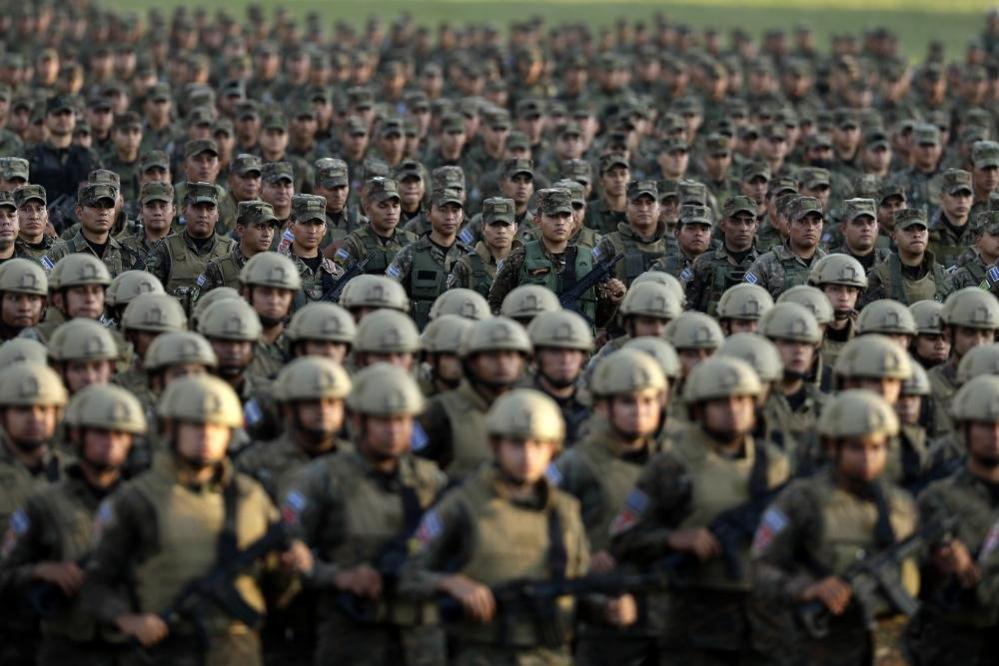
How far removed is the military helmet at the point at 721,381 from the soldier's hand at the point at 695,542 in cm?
73

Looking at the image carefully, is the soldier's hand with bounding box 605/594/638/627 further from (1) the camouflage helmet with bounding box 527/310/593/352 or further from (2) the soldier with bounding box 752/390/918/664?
(1) the camouflage helmet with bounding box 527/310/593/352

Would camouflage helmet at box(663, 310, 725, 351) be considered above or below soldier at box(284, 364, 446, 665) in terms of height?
above

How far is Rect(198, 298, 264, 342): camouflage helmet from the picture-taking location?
15.4m

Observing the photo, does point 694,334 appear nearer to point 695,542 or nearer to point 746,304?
point 746,304

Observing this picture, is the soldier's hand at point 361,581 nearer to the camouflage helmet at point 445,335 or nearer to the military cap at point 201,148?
the camouflage helmet at point 445,335

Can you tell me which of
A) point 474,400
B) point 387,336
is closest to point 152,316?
point 387,336

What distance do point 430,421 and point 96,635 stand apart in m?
2.52

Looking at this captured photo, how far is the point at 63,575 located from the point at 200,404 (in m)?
1.14

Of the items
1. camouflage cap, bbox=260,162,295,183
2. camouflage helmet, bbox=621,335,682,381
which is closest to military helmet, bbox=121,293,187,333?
camouflage helmet, bbox=621,335,682,381

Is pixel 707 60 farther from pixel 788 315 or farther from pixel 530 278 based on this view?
pixel 788 315

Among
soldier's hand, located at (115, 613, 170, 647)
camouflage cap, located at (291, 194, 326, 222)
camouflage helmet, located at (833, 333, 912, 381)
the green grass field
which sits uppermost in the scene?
the green grass field

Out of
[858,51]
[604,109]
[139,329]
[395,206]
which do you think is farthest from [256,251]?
[858,51]

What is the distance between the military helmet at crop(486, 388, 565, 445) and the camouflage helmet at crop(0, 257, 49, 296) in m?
6.23

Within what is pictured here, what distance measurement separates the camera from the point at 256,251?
20641 millimetres
